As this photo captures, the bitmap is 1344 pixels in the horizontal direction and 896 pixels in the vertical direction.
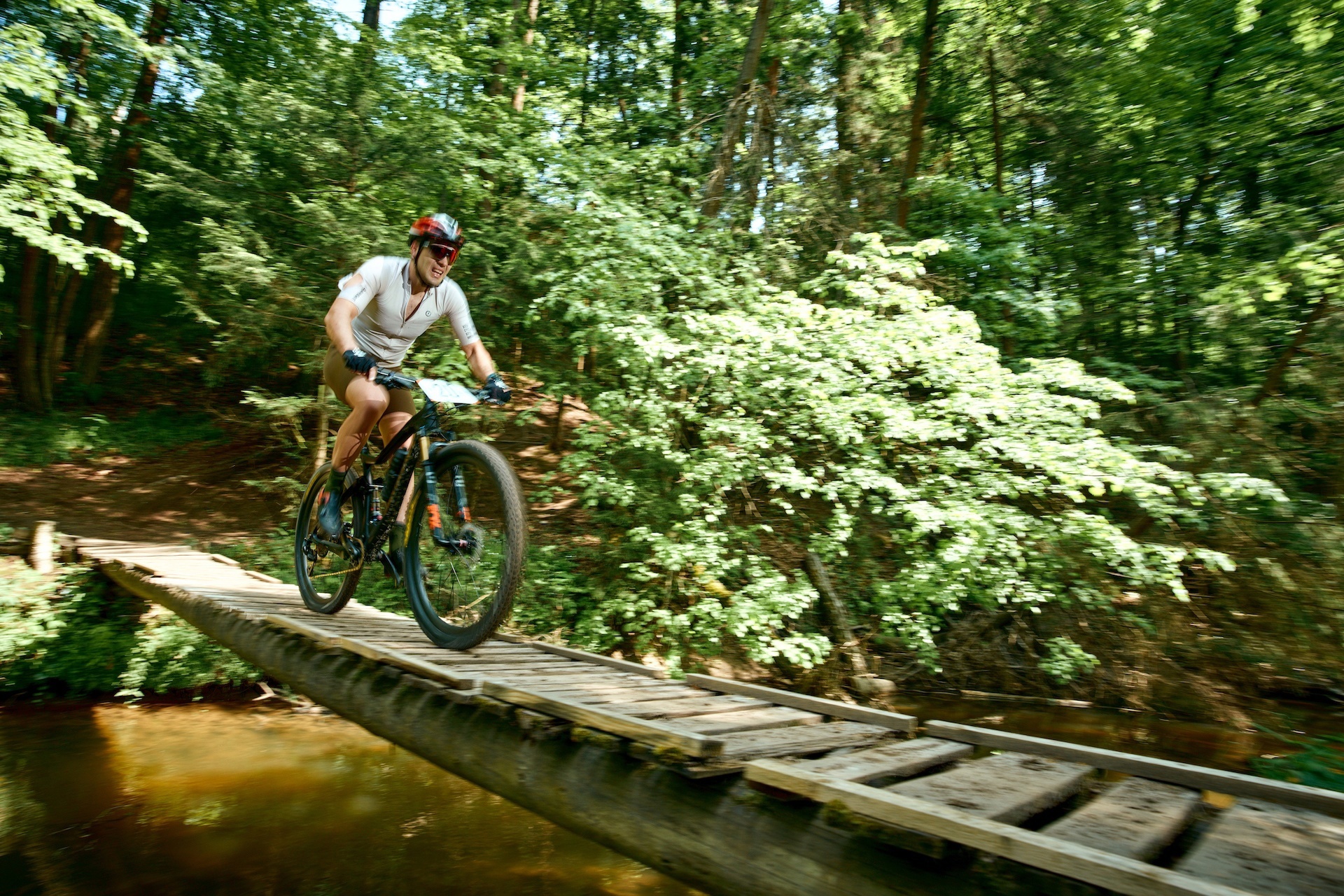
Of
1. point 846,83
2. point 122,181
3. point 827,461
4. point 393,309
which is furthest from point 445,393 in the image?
point 122,181

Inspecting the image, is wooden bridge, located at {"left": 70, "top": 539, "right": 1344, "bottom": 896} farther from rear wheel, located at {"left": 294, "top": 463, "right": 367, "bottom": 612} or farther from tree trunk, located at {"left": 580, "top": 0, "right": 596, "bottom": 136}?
tree trunk, located at {"left": 580, "top": 0, "right": 596, "bottom": 136}

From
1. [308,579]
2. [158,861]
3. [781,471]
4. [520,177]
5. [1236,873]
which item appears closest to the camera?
[1236,873]

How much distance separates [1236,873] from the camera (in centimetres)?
162

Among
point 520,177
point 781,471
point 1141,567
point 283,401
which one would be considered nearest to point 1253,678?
point 1141,567

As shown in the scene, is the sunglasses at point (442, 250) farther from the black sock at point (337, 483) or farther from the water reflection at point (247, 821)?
the water reflection at point (247, 821)

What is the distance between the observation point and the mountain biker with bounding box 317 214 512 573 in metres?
3.50

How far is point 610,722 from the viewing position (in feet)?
8.16

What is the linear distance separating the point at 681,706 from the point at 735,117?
8.99m

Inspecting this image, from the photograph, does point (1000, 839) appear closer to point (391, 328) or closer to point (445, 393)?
point (445, 393)

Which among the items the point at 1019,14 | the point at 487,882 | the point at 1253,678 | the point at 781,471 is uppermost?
the point at 1019,14

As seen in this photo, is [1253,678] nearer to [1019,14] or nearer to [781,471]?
[781,471]

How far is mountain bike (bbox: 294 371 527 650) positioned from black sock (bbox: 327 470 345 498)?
0.10 feet

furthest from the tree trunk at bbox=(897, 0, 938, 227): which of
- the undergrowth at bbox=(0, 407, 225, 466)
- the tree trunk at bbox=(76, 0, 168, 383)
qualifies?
the undergrowth at bbox=(0, 407, 225, 466)

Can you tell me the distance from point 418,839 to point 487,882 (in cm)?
77
